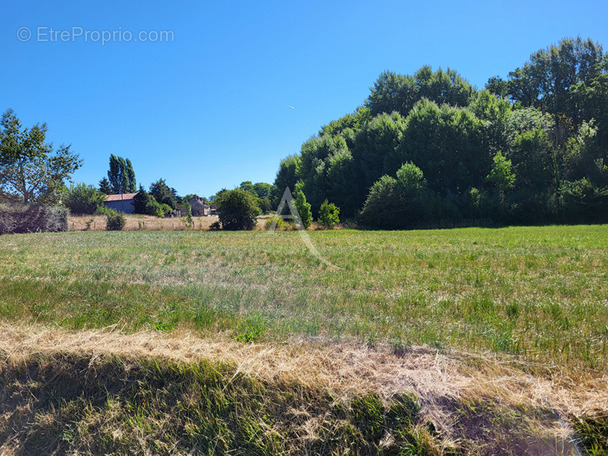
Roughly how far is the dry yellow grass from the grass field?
0.02 m

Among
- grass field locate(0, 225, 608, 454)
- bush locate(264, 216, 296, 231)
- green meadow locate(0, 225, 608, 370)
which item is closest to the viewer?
grass field locate(0, 225, 608, 454)

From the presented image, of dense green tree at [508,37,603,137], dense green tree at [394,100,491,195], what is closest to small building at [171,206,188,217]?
dense green tree at [394,100,491,195]

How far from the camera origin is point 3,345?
3789 millimetres

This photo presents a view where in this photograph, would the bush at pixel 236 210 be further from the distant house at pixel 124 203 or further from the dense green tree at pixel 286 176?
the distant house at pixel 124 203

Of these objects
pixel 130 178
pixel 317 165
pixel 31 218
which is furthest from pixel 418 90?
pixel 130 178

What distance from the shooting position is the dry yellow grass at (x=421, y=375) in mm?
2346

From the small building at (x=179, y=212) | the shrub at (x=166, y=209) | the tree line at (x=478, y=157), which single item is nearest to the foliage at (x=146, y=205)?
the shrub at (x=166, y=209)

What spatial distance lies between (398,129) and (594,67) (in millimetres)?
30315

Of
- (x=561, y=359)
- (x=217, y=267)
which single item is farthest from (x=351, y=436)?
(x=217, y=267)

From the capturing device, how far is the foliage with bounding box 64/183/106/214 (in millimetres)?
54938

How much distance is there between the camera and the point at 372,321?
427 cm

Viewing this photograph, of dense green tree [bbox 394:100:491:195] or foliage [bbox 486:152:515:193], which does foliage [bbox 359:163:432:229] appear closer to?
dense green tree [bbox 394:100:491:195]

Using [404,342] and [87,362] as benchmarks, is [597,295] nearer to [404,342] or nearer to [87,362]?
[404,342]

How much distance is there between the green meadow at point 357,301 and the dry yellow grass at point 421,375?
0.94 feet
